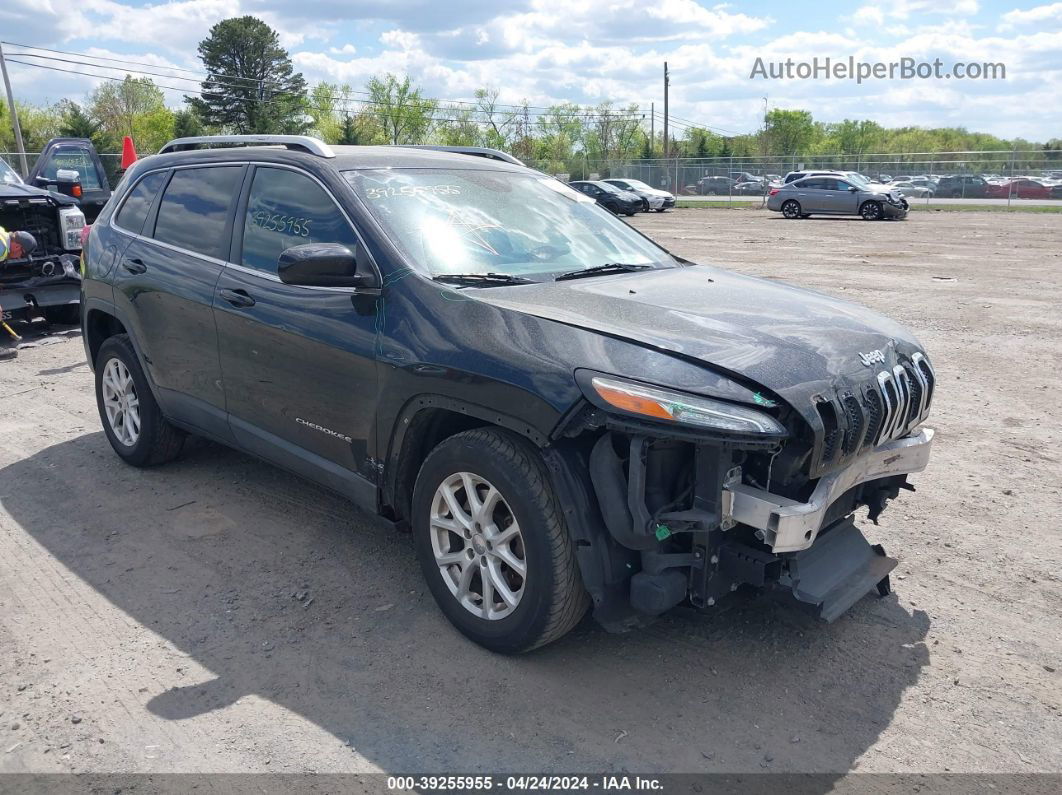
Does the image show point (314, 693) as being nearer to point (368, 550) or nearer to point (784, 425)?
point (368, 550)

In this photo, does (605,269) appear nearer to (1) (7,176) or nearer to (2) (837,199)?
(1) (7,176)

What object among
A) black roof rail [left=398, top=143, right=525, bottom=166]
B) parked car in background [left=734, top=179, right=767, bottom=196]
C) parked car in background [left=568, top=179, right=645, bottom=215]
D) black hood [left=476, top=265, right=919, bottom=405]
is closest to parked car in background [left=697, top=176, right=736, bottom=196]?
parked car in background [left=734, top=179, right=767, bottom=196]

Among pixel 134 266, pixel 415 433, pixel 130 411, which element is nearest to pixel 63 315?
pixel 130 411

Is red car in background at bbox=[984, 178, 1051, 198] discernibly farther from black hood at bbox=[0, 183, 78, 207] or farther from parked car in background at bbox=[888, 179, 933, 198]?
black hood at bbox=[0, 183, 78, 207]

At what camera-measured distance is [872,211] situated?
30797 mm

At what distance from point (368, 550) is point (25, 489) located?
2431mm

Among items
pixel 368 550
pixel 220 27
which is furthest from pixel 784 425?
pixel 220 27

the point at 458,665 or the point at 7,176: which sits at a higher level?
the point at 7,176

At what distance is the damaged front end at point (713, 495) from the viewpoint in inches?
114

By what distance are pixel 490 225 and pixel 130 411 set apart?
9.40 ft

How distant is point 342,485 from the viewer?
13.2 ft

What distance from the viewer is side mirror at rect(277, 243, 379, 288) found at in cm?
355

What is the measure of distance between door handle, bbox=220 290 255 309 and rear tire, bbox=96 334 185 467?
1.21 metres

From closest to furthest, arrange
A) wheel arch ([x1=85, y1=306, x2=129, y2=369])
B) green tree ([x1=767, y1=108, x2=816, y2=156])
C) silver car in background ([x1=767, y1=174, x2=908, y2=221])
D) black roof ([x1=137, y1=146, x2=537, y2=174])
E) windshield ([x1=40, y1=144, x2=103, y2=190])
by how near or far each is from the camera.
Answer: black roof ([x1=137, y1=146, x2=537, y2=174]) → wheel arch ([x1=85, y1=306, x2=129, y2=369]) → windshield ([x1=40, y1=144, x2=103, y2=190]) → silver car in background ([x1=767, y1=174, x2=908, y2=221]) → green tree ([x1=767, y1=108, x2=816, y2=156])
